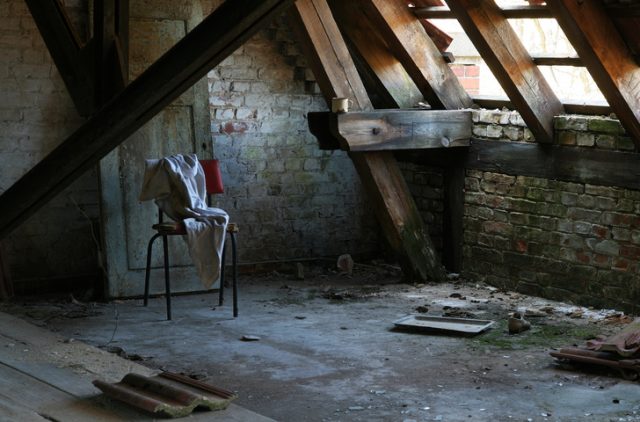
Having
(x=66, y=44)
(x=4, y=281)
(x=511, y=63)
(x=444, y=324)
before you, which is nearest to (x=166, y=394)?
(x=66, y=44)

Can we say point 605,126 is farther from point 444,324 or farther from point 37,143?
point 37,143

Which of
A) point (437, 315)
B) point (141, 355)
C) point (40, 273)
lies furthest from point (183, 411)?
point (40, 273)

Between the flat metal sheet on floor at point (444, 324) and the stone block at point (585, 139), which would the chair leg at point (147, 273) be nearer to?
the flat metal sheet on floor at point (444, 324)

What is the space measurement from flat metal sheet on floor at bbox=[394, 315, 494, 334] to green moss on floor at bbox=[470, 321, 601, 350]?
5cm

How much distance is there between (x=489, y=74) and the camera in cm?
678

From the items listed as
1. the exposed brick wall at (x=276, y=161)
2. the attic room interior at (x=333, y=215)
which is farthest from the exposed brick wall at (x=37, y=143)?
the exposed brick wall at (x=276, y=161)

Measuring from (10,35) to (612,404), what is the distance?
4.32 metres

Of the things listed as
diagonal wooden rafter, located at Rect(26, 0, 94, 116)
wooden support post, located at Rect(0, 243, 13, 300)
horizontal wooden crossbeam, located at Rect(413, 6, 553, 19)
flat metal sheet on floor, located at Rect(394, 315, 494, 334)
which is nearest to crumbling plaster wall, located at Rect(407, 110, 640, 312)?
horizontal wooden crossbeam, located at Rect(413, 6, 553, 19)

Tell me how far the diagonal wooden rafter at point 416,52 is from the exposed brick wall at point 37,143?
1.95 meters

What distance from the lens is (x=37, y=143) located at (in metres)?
6.52

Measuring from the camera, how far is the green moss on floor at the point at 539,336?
519 cm

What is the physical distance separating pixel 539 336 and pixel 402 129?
5.87 feet

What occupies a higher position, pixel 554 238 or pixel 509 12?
pixel 509 12

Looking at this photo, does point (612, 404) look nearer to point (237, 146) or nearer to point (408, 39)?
point (408, 39)
